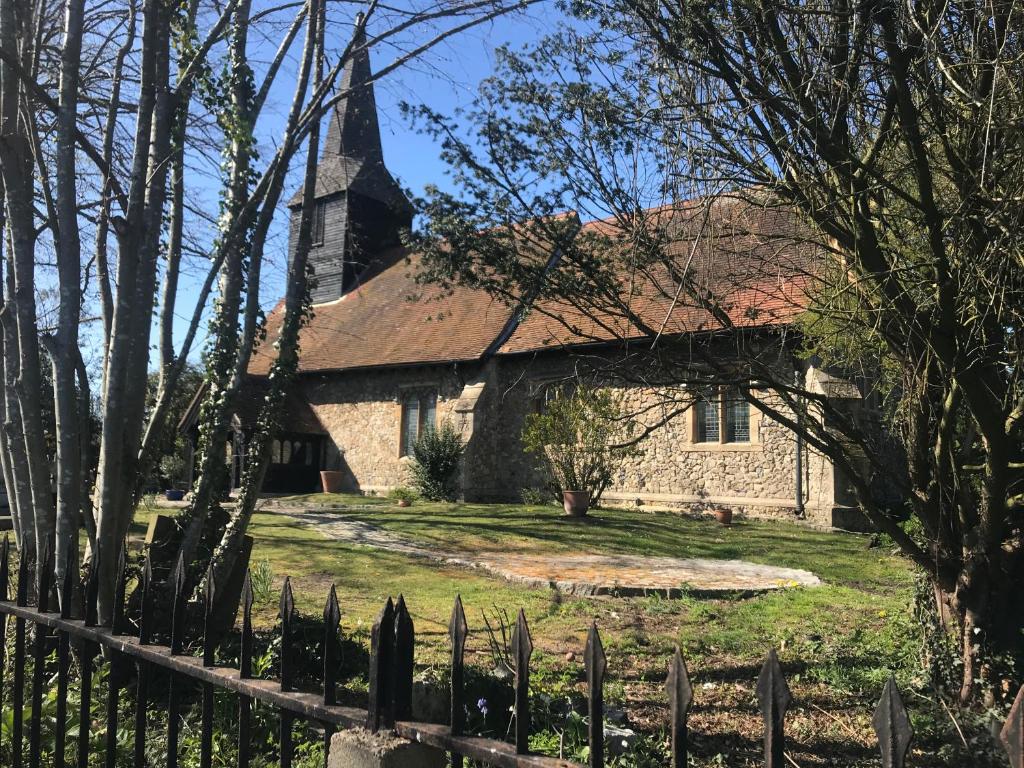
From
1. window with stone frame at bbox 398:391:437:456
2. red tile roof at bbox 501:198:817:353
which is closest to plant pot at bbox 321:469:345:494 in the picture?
window with stone frame at bbox 398:391:437:456

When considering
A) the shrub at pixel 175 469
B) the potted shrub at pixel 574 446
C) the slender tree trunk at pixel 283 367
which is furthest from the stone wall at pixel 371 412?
the slender tree trunk at pixel 283 367

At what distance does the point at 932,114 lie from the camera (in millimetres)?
3383

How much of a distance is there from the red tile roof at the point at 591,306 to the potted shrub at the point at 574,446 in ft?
4.91

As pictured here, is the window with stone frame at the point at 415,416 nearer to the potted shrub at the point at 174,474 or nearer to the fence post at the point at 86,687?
the potted shrub at the point at 174,474

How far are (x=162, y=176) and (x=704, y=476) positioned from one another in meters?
13.7

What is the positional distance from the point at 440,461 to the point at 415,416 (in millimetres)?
2517

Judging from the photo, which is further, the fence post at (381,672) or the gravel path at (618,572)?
the gravel path at (618,572)

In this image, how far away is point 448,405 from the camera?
19828mm

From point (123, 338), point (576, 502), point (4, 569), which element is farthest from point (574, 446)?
point (4, 569)

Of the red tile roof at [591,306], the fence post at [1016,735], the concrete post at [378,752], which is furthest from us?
the red tile roof at [591,306]

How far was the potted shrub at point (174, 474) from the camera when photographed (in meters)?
21.0

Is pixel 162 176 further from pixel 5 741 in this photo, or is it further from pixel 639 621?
pixel 639 621

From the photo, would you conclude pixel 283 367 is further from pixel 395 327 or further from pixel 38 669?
pixel 395 327

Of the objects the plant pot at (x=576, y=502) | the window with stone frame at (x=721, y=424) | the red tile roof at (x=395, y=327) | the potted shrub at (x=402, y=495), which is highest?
the red tile roof at (x=395, y=327)
